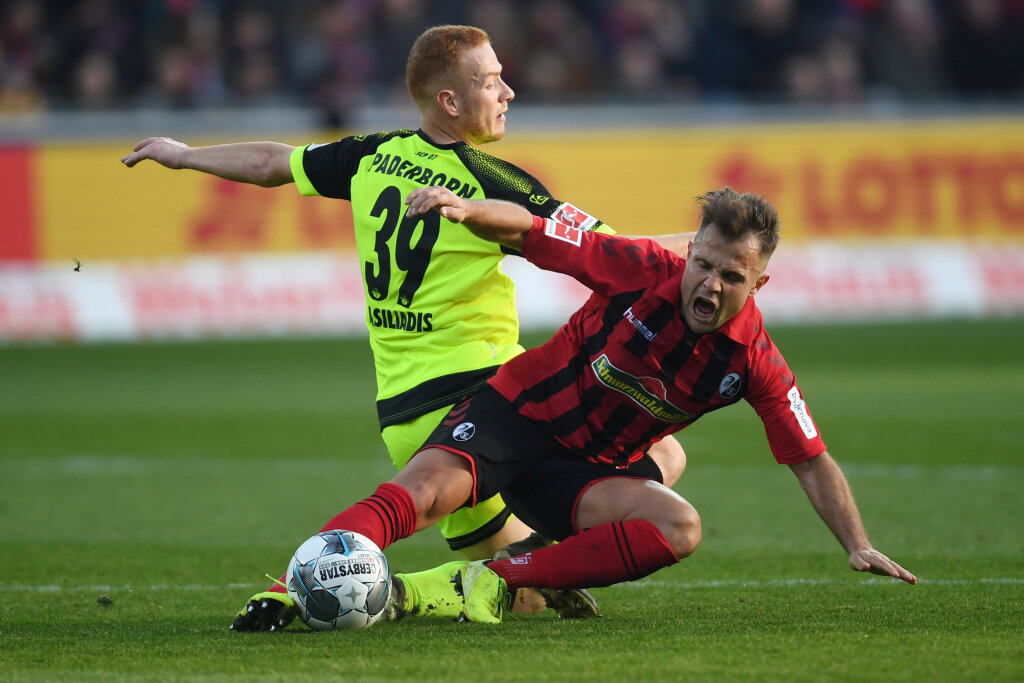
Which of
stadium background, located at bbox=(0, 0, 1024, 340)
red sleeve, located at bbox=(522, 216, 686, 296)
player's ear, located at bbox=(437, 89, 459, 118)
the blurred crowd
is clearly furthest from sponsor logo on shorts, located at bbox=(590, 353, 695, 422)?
the blurred crowd

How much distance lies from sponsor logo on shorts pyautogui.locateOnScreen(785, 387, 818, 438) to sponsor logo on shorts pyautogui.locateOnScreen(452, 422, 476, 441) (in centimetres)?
103

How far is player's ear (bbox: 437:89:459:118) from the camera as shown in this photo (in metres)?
4.95

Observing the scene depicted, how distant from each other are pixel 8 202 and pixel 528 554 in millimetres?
11647

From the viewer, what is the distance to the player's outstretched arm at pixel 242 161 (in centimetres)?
517

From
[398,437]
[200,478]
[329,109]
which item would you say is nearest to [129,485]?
[200,478]

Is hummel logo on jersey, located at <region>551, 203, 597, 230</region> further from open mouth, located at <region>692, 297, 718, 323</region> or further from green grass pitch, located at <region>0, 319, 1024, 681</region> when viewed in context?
green grass pitch, located at <region>0, 319, 1024, 681</region>

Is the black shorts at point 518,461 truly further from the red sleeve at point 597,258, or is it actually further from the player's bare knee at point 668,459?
the red sleeve at point 597,258

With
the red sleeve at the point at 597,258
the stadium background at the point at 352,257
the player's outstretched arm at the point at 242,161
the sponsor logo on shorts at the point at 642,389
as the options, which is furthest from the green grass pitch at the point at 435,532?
the player's outstretched arm at the point at 242,161

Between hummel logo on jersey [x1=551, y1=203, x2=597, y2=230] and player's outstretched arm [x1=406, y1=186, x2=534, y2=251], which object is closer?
player's outstretched arm [x1=406, y1=186, x2=534, y2=251]

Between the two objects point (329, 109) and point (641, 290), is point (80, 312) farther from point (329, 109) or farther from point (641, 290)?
point (641, 290)

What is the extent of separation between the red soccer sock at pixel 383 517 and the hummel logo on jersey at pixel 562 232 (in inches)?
37.4

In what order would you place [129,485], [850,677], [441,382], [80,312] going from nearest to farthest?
[850,677] → [441,382] → [129,485] → [80,312]

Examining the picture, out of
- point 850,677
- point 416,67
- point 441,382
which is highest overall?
point 416,67

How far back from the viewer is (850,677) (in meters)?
3.58
